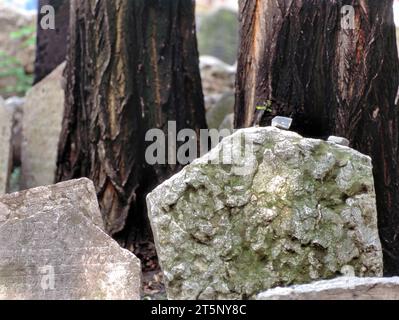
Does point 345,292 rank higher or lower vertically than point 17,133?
lower

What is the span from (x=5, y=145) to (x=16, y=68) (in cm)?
372

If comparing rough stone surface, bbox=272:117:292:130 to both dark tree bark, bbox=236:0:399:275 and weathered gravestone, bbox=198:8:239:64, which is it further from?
weathered gravestone, bbox=198:8:239:64

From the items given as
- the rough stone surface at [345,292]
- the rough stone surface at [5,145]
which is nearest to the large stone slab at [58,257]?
the rough stone surface at [345,292]

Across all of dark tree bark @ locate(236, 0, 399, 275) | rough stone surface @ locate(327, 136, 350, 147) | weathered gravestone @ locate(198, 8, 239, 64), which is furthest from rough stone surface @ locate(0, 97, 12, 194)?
weathered gravestone @ locate(198, 8, 239, 64)

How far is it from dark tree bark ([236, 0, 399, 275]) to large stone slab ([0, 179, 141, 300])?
50.0 inches

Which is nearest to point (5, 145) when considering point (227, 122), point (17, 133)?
point (17, 133)

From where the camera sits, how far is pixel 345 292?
3078 millimetres

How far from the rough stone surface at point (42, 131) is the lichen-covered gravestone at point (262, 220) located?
293 cm

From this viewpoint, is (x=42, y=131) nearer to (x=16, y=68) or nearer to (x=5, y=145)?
(x=5, y=145)

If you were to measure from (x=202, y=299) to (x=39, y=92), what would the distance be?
3.42 meters

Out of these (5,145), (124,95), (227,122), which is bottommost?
(5,145)

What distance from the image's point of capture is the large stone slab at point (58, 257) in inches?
140

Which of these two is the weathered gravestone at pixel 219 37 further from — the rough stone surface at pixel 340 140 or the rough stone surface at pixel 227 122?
the rough stone surface at pixel 340 140

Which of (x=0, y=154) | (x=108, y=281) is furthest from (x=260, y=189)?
(x=0, y=154)
